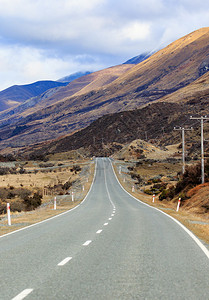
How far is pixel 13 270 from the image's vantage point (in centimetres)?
728

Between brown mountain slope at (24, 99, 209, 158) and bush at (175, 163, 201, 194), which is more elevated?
brown mountain slope at (24, 99, 209, 158)

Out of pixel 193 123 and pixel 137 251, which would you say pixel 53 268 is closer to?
pixel 137 251

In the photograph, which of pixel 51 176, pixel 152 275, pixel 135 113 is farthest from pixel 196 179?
pixel 135 113

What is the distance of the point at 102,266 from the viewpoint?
25.0ft

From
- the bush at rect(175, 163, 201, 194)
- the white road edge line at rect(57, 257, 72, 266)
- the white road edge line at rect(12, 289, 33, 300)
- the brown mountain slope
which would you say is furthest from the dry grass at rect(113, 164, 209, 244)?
the brown mountain slope

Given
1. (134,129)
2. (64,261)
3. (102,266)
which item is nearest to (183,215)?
(64,261)

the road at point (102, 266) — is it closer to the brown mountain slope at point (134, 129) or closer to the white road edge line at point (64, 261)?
the white road edge line at point (64, 261)

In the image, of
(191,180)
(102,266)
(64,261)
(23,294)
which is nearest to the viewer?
(23,294)

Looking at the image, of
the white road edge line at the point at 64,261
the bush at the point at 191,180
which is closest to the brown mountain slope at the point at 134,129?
the bush at the point at 191,180

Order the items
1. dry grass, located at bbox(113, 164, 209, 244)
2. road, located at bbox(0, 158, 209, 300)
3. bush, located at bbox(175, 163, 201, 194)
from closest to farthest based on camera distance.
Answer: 1. road, located at bbox(0, 158, 209, 300)
2. dry grass, located at bbox(113, 164, 209, 244)
3. bush, located at bbox(175, 163, 201, 194)

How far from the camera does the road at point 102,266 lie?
5719 mm

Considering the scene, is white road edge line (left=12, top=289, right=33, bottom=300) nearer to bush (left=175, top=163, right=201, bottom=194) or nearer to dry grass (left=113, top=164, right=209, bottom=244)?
A: dry grass (left=113, top=164, right=209, bottom=244)

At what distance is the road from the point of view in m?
5.72

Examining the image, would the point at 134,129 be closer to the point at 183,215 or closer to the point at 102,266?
the point at 183,215
